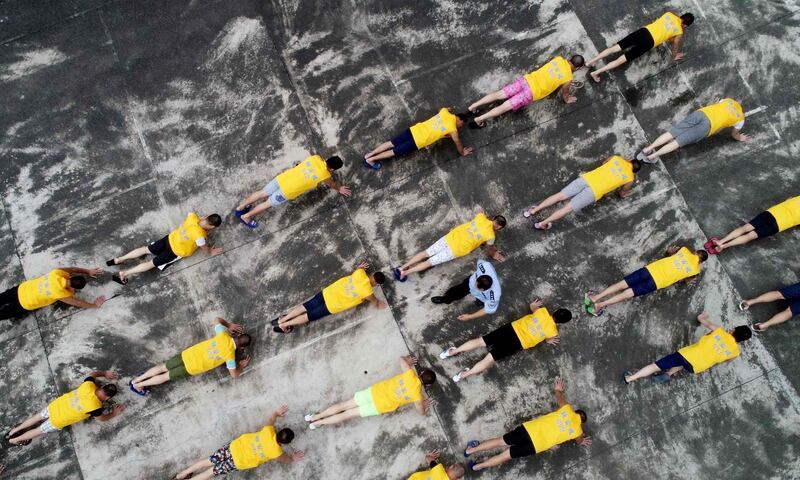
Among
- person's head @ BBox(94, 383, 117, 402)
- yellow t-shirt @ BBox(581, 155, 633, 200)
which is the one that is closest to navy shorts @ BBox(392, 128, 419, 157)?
yellow t-shirt @ BBox(581, 155, 633, 200)

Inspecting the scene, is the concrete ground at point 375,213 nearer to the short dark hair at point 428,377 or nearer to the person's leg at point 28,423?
the person's leg at point 28,423

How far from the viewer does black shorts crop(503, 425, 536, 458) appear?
23.2ft

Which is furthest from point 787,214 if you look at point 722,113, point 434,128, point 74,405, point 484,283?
point 74,405

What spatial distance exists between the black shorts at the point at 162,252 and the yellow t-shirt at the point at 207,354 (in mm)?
1513

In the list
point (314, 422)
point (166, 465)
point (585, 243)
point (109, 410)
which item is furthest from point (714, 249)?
point (109, 410)

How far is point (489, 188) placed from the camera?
852cm

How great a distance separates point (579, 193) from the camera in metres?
7.94

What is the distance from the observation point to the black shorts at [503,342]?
7.48 metres

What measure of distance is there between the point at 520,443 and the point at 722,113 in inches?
238

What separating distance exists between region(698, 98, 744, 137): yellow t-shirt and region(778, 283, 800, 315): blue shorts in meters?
2.68

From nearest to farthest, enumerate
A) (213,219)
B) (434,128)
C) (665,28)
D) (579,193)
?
(213,219) → (579,193) → (434,128) → (665,28)

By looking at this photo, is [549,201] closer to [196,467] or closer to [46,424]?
[196,467]

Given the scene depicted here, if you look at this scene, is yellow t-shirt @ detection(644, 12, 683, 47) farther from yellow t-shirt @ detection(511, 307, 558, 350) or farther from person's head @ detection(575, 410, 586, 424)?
person's head @ detection(575, 410, 586, 424)

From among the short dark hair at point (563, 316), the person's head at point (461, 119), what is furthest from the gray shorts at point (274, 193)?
the short dark hair at point (563, 316)
